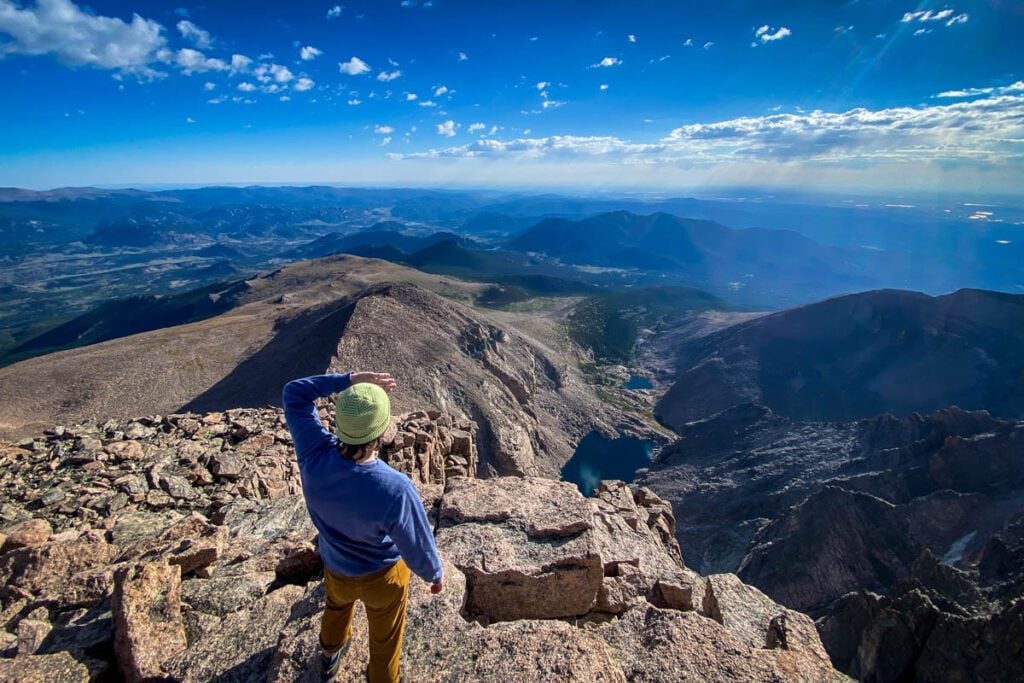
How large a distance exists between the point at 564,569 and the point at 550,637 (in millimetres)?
3239

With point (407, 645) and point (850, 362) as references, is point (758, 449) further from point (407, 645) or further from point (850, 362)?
point (407, 645)

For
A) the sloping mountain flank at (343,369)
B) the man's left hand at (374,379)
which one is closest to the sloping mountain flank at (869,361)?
the sloping mountain flank at (343,369)

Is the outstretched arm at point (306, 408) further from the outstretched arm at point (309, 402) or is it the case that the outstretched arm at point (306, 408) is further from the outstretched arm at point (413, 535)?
the outstretched arm at point (413, 535)

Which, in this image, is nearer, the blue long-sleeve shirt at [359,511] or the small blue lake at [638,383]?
the blue long-sleeve shirt at [359,511]

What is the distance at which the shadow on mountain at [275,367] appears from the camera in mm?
55209

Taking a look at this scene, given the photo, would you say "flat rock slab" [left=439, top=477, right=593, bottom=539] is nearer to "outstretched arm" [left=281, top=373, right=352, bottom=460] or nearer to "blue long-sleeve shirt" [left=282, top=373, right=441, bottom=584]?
"blue long-sleeve shirt" [left=282, top=373, right=441, bottom=584]

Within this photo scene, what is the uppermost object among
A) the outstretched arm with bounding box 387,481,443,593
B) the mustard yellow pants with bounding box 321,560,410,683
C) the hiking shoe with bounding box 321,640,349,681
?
the outstretched arm with bounding box 387,481,443,593

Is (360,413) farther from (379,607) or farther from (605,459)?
(605,459)

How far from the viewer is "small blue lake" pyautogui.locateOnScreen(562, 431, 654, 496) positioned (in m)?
80.9

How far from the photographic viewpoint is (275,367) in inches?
2425

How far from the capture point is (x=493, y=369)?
79125mm

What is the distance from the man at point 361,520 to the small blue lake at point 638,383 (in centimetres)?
11603

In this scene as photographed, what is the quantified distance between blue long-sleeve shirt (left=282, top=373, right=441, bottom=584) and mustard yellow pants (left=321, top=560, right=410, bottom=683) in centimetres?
19

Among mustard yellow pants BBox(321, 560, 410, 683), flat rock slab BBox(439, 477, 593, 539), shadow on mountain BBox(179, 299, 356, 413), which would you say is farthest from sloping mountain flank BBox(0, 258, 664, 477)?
mustard yellow pants BBox(321, 560, 410, 683)
